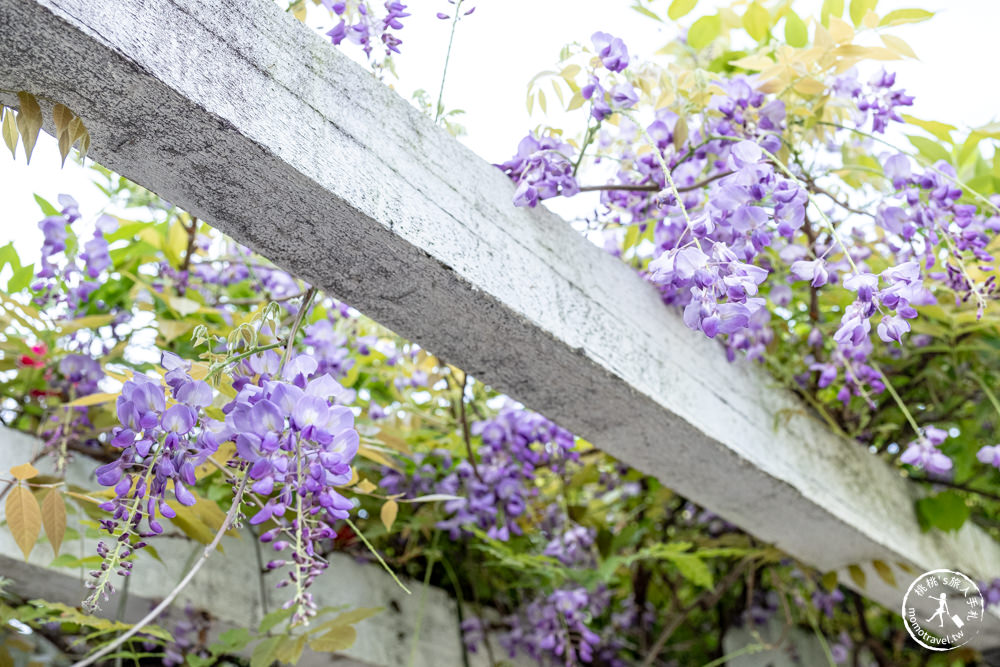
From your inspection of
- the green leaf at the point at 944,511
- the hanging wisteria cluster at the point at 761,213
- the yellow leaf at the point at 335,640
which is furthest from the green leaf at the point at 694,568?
the yellow leaf at the point at 335,640

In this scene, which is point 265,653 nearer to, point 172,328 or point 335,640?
point 335,640

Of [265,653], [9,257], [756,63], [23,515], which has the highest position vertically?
[756,63]

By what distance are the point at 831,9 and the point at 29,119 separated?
1.21m

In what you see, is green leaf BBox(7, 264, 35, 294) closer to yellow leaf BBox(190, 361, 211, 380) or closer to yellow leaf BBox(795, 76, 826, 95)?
yellow leaf BBox(190, 361, 211, 380)

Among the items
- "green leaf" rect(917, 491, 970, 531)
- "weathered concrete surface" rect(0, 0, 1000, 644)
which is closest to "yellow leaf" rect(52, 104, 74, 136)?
"weathered concrete surface" rect(0, 0, 1000, 644)

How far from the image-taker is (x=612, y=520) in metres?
2.28

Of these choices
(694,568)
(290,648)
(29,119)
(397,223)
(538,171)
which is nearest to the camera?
(29,119)

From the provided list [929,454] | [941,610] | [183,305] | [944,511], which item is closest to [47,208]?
[183,305]

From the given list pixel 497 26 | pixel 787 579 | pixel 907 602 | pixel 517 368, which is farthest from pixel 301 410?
pixel 787 579

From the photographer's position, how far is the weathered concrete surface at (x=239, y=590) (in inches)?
54.7

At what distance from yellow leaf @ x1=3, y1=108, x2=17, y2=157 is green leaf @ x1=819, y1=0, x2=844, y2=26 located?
1.20 metres

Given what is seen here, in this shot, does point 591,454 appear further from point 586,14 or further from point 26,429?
point 26,429

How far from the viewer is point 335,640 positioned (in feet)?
4.34

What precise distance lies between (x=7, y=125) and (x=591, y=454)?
1402mm
